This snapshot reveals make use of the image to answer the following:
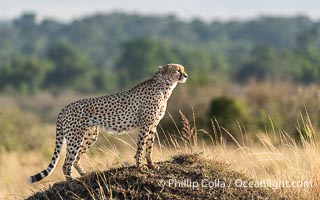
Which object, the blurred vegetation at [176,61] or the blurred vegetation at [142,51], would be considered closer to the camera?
the blurred vegetation at [176,61]

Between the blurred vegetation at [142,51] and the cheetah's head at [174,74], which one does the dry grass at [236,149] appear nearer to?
the cheetah's head at [174,74]

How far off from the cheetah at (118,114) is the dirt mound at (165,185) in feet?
0.93

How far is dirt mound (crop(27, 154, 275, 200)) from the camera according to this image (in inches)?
270

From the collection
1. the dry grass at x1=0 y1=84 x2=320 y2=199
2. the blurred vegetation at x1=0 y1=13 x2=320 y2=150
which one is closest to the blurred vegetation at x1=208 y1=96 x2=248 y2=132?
the blurred vegetation at x1=0 y1=13 x2=320 y2=150

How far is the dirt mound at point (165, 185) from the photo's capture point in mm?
6848

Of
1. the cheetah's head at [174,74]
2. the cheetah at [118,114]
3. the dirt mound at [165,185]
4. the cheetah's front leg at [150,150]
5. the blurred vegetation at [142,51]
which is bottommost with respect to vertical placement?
the blurred vegetation at [142,51]

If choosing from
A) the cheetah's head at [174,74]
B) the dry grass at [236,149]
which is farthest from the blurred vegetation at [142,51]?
the cheetah's head at [174,74]

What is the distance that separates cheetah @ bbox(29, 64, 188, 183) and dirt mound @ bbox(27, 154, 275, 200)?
0.93ft

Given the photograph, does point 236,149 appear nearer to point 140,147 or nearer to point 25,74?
point 140,147

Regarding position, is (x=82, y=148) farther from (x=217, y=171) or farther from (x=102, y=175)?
(x=217, y=171)

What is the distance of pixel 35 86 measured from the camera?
198 ft

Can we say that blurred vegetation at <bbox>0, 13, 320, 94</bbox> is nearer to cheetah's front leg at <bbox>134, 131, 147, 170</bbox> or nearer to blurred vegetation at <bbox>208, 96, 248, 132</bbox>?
blurred vegetation at <bbox>208, 96, 248, 132</bbox>

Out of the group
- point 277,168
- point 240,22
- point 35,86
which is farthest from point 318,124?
point 240,22

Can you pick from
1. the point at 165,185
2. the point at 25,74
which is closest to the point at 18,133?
the point at 165,185
